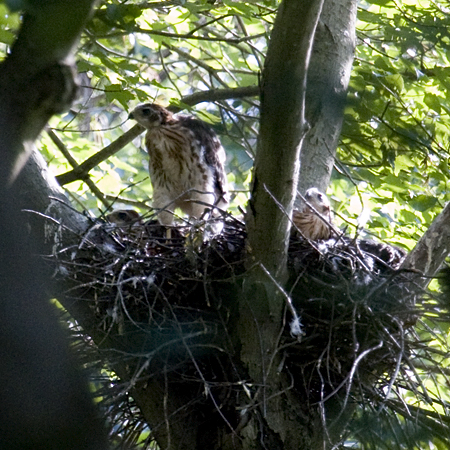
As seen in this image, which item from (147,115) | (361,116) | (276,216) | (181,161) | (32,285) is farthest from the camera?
(147,115)

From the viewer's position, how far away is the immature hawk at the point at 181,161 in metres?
5.39

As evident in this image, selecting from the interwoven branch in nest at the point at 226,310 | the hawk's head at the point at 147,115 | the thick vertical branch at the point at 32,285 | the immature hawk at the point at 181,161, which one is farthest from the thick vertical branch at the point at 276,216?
the hawk's head at the point at 147,115

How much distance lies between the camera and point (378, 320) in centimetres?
331

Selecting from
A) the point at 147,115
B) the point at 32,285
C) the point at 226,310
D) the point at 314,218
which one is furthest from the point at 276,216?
the point at 147,115

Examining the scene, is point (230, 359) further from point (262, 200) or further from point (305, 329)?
point (262, 200)

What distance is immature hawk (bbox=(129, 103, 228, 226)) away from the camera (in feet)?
17.7

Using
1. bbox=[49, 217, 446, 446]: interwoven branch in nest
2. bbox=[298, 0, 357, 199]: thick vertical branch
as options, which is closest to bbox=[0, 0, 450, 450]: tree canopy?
bbox=[298, 0, 357, 199]: thick vertical branch

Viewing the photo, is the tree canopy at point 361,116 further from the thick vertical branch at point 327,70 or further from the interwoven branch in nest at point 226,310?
the interwoven branch in nest at point 226,310

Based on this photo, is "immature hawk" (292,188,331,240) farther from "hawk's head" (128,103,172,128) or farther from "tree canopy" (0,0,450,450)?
"hawk's head" (128,103,172,128)

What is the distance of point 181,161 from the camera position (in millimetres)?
5387

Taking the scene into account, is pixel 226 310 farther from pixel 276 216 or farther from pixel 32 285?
pixel 32 285

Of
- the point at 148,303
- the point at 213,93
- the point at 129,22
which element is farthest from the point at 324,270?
the point at 213,93

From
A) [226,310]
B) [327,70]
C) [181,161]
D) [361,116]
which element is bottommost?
[226,310]

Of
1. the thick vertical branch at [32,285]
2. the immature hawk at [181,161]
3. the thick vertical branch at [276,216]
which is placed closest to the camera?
the thick vertical branch at [32,285]
